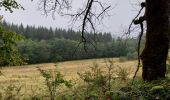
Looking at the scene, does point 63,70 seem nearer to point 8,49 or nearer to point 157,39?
point 8,49

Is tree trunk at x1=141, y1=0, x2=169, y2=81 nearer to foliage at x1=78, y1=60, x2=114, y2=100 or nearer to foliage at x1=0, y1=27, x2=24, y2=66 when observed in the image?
foliage at x1=78, y1=60, x2=114, y2=100

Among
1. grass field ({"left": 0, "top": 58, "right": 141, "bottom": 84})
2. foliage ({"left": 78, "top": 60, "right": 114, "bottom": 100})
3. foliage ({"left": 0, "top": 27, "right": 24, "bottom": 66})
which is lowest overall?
grass field ({"left": 0, "top": 58, "right": 141, "bottom": 84})

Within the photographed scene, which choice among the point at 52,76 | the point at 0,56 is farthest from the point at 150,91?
the point at 0,56

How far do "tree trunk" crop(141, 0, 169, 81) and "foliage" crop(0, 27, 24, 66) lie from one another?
9.26 meters

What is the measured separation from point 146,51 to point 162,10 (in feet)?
3.93

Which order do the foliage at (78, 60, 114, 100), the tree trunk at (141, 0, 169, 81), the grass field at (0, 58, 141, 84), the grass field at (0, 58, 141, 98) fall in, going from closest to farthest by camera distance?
the foliage at (78, 60, 114, 100)
the tree trunk at (141, 0, 169, 81)
the grass field at (0, 58, 141, 98)
the grass field at (0, 58, 141, 84)

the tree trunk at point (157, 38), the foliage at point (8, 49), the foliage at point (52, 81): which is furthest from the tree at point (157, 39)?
the foliage at point (8, 49)

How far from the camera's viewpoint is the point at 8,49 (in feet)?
63.4

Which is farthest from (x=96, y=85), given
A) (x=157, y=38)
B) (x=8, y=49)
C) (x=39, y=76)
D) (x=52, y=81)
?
(x=8, y=49)

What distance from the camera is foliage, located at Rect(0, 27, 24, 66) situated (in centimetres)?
1920

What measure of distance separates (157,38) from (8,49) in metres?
9.55

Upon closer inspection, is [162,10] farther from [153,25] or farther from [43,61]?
[43,61]

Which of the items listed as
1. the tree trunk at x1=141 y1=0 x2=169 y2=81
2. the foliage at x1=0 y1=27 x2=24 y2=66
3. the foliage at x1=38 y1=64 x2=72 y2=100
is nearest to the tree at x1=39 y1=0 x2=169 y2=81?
the tree trunk at x1=141 y1=0 x2=169 y2=81

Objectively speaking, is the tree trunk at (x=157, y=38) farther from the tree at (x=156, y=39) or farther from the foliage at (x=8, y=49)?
the foliage at (x=8, y=49)
